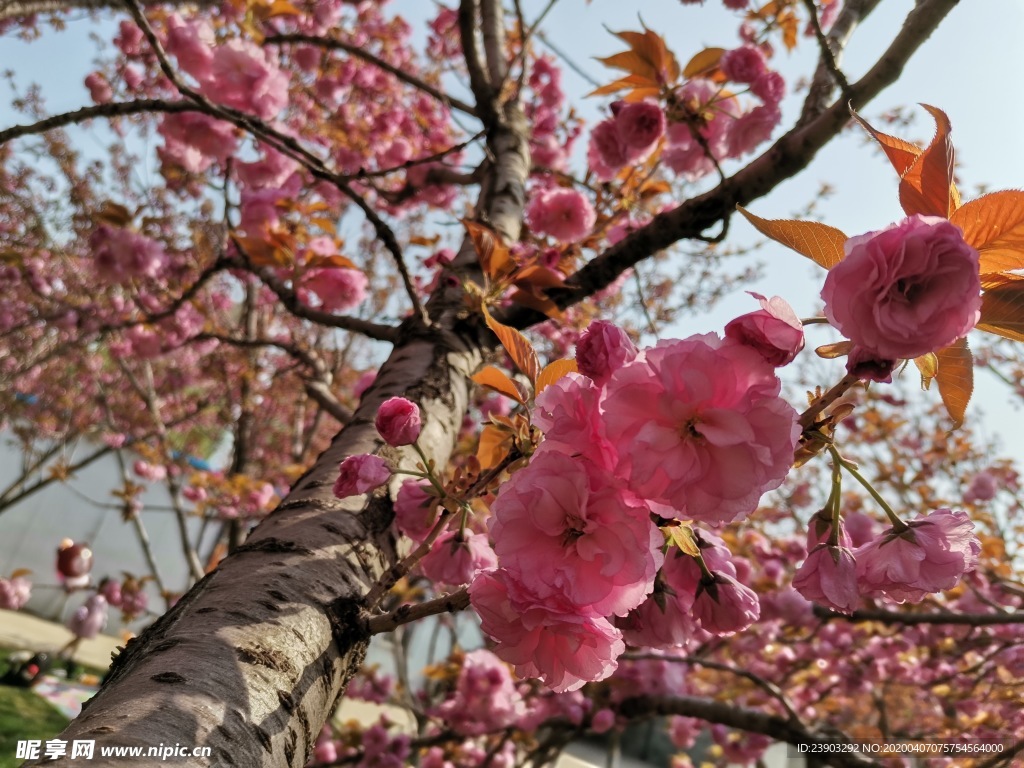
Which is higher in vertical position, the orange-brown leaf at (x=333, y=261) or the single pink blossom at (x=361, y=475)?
the orange-brown leaf at (x=333, y=261)

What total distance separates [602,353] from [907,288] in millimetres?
216

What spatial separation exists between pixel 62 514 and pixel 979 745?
1078cm

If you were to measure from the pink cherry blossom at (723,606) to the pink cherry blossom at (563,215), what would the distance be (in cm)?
143

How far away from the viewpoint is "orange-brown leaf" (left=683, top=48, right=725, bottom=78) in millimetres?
1272

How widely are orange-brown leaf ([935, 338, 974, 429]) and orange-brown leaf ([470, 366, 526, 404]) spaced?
38 centimetres

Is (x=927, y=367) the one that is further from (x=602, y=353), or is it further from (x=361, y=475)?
(x=361, y=475)

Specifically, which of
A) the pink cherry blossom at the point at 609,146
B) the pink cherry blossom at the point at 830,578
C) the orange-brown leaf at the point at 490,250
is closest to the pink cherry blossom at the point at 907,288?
the pink cherry blossom at the point at 830,578

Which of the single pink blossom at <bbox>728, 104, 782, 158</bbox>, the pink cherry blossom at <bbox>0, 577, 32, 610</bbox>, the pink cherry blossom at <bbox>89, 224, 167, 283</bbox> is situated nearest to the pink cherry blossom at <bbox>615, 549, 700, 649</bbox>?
the single pink blossom at <bbox>728, 104, 782, 158</bbox>

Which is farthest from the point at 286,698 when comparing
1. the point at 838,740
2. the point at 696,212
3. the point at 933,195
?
the point at 838,740

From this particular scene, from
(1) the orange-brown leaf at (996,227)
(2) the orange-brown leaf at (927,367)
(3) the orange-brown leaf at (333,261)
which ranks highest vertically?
(3) the orange-brown leaf at (333,261)

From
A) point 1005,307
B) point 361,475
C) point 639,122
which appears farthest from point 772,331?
point 639,122

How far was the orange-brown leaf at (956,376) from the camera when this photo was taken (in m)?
0.49

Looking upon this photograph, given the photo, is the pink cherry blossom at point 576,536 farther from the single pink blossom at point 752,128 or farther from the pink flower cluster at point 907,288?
the single pink blossom at point 752,128

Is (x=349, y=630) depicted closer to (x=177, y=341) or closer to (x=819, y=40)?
(x=819, y=40)
